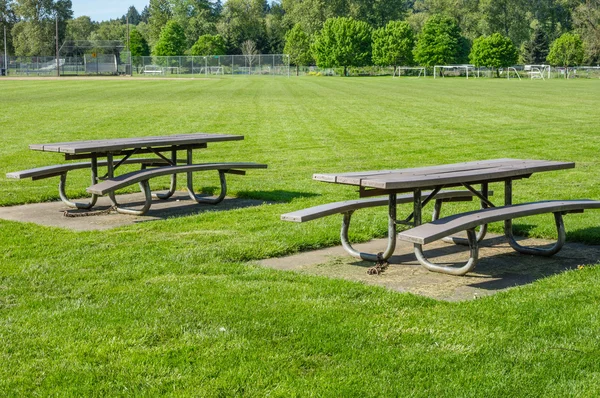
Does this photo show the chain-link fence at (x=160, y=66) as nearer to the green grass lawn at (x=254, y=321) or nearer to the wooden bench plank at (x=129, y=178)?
the wooden bench plank at (x=129, y=178)

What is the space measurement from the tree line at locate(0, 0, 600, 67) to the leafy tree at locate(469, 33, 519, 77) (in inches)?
4.6

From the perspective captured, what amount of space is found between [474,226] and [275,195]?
15.1 ft

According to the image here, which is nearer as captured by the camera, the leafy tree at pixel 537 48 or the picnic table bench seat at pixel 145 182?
the picnic table bench seat at pixel 145 182

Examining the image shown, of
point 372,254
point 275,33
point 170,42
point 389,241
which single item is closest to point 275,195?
point 372,254

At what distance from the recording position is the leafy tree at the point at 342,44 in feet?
333

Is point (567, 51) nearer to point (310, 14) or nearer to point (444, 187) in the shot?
point (310, 14)

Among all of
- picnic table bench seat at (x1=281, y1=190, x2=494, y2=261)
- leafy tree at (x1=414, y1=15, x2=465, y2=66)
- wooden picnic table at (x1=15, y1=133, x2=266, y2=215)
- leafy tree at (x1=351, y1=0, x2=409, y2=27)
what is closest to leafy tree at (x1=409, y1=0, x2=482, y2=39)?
leafy tree at (x1=351, y1=0, x2=409, y2=27)

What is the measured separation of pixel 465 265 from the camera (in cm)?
638

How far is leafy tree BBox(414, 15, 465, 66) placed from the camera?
3957 inches

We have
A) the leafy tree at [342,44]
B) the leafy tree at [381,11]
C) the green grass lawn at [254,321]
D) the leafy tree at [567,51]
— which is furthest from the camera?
the leafy tree at [381,11]

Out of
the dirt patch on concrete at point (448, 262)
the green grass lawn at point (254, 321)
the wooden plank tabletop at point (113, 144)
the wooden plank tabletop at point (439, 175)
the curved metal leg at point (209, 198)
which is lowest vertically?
the dirt patch on concrete at point (448, 262)

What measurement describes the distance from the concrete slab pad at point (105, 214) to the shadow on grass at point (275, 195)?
18 cm

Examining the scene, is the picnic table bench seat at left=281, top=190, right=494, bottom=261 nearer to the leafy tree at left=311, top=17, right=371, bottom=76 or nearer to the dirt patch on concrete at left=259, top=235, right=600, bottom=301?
the dirt patch on concrete at left=259, top=235, right=600, bottom=301

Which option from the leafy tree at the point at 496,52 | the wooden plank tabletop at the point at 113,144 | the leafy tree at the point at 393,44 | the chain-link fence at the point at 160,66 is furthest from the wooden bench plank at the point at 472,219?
the leafy tree at the point at 393,44
